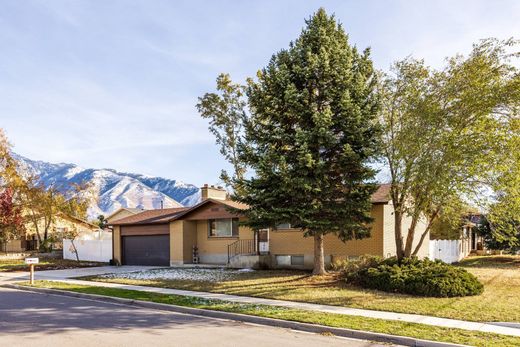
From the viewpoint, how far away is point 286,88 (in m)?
18.4

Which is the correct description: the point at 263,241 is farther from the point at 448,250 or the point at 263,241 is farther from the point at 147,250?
the point at 448,250

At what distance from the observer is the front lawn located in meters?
11.9

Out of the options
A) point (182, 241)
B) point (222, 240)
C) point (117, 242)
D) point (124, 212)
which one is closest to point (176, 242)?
point (182, 241)

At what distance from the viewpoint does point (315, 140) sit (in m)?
17.7

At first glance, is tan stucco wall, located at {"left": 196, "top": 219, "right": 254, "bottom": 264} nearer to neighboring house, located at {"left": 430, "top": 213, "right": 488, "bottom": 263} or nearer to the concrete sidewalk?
the concrete sidewalk

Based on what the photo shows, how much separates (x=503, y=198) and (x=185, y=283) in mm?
12800

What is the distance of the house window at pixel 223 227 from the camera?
28078 mm

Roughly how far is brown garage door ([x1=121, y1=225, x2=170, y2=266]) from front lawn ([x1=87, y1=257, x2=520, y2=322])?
30.4ft

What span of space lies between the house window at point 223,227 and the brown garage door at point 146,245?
3.49 meters

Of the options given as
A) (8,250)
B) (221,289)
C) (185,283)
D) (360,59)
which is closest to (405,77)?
(360,59)

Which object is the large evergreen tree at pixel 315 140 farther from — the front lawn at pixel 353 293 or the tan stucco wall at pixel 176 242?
the tan stucco wall at pixel 176 242

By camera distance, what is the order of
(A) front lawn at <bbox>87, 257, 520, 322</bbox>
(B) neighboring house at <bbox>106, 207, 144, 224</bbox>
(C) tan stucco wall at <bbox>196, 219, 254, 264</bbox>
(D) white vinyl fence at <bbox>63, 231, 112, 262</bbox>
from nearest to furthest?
(A) front lawn at <bbox>87, 257, 520, 322</bbox> < (C) tan stucco wall at <bbox>196, 219, 254, 264</bbox> < (D) white vinyl fence at <bbox>63, 231, 112, 262</bbox> < (B) neighboring house at <bbox>106, 207, 144, 224</bbox>

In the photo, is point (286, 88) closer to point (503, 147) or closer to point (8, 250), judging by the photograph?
point (503, 147)

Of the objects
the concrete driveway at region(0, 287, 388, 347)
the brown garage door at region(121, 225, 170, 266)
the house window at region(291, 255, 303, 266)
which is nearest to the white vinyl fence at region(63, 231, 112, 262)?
the brown garage door at region(121, 225, 170, 266)
